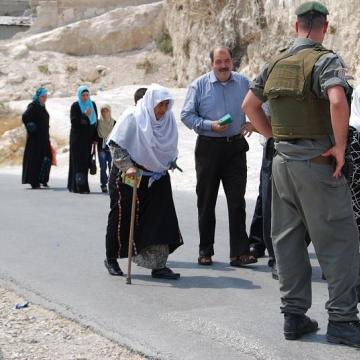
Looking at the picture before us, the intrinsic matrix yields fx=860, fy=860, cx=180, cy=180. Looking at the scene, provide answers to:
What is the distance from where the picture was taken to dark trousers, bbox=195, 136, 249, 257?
749 centimetres

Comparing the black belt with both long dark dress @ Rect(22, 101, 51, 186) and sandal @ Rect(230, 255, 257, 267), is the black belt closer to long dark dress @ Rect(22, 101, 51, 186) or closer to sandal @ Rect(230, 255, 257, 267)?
sandal @ Rect(230, 255, 257, 267)

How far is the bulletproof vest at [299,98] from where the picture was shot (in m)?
4.72

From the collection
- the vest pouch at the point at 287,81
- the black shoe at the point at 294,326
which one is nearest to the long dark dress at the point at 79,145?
the black shoe at the point at 294,326

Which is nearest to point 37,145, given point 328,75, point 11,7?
point 328,75

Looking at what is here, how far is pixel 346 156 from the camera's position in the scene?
4.76 m

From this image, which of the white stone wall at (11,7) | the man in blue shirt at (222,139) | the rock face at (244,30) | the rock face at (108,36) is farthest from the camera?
the white stone wall at (11,7)

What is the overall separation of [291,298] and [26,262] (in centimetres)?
361

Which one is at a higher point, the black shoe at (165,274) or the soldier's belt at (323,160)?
the soldier's belt at (323,160)

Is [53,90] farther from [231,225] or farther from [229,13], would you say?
[231,225]

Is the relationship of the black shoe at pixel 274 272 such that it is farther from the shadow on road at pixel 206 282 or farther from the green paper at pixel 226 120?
the green paper at pixel 226 120

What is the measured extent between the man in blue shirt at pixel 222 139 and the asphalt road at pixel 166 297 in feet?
1.21

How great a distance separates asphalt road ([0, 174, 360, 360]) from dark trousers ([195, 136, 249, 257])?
0.31 meters

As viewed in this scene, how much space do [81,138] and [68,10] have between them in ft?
108

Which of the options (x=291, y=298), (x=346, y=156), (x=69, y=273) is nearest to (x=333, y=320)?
→ (x=291, y=298)
